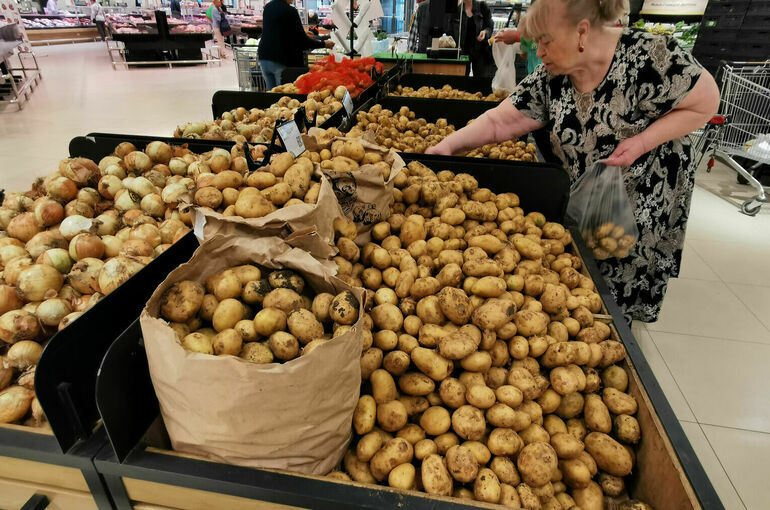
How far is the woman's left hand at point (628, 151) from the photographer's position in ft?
5.67

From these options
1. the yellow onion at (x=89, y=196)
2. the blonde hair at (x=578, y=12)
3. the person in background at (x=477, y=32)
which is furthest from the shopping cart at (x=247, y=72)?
the blonde hair at (x=578, y=12)

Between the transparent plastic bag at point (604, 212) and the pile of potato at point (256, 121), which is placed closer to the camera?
the transparent plastic bag at point (604, 212)

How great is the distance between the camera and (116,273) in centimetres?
113

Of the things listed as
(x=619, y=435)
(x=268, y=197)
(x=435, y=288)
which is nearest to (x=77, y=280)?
(x=268, y=197)

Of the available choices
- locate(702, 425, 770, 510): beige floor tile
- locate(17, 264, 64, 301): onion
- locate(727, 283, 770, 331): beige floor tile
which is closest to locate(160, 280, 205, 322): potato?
locate(17, 264, 64, 301): onion

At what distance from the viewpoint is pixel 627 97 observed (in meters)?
1.72

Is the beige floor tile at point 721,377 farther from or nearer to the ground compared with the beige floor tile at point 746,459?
nearer to the ground

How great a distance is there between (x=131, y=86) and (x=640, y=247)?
1035 cm

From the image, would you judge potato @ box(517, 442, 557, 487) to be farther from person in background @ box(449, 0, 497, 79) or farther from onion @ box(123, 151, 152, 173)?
person in background @ box(449, 0, 497, 79)

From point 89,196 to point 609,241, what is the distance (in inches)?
84.0

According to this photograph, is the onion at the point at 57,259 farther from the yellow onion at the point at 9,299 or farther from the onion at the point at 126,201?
the onion at the point at 126,201

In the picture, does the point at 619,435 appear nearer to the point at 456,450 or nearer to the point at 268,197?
the point at 456,450

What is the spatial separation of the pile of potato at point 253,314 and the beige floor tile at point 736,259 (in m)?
3.40

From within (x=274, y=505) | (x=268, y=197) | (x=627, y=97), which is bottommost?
(x=274, y=505)
